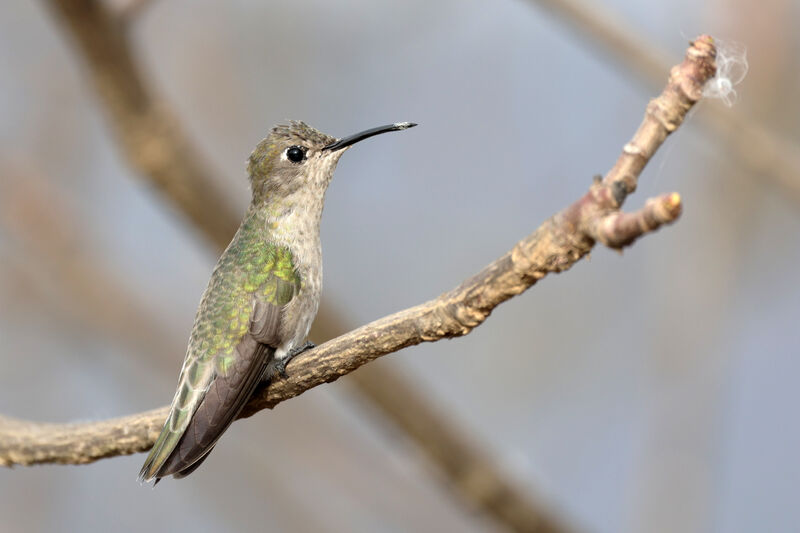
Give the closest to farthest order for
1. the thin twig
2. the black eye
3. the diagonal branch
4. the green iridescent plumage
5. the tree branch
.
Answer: the tree branch < the green iridescent plumage < the diagonal branch < the thin twig < the black eye

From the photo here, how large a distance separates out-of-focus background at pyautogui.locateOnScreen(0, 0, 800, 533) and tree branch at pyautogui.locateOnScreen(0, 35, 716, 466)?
147 inches

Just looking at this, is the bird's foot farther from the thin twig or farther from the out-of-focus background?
the out-of-focus background

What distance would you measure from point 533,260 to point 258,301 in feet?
6.63

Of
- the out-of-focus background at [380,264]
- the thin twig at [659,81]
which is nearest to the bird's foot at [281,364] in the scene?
the thin twig at [659,81]

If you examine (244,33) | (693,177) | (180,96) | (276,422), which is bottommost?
(276,422)

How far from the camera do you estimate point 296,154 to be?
14.6 ft

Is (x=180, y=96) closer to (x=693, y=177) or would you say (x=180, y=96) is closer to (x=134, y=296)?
(x=134, y=296)

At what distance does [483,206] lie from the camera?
8883mm

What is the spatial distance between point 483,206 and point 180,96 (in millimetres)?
3179

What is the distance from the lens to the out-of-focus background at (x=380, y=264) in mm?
6594

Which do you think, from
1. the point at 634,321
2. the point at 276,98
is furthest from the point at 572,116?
the point at 276,98

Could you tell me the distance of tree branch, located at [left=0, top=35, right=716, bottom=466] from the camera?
6.23 ft

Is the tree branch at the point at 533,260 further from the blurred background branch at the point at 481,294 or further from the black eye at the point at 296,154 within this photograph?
the black eye at the point at 296,154

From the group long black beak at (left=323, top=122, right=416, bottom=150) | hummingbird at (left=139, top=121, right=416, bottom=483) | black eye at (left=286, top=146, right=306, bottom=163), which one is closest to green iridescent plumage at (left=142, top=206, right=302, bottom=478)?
hummingbird at (left=139, top=121, right=416, bottom=483)
